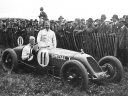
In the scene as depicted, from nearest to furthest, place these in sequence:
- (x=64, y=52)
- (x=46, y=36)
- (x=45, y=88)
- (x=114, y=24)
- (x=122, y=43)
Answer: (x=45, y=88) → (x=64, y=52) → (x=46, y=36) → (x=122, y=43) → (x=114, y=24)

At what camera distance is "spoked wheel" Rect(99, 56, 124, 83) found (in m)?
6.16

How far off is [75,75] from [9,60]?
10.00 feet

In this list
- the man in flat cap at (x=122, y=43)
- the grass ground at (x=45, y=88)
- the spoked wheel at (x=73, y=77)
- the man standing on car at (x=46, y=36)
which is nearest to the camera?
the grass ground at (x=45, y=88)

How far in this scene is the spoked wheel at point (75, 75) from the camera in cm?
532

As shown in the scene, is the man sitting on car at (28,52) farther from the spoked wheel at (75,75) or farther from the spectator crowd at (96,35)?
the spectator crowd at (96,35)

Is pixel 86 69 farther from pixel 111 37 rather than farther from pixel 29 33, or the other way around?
pixel 29 33

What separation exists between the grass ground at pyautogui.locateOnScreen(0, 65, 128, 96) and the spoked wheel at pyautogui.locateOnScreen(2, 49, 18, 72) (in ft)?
1.94

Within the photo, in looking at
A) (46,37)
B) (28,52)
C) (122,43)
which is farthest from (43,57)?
(122,43)

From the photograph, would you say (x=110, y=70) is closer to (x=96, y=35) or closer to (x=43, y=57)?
(x=43, y=57)

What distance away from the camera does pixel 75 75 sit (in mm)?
5566

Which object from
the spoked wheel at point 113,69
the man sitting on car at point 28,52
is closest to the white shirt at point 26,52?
the man sitting on car at point 28,52

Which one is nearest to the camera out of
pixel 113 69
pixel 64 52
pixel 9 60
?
pixel 113 69

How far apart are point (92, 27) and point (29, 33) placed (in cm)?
419

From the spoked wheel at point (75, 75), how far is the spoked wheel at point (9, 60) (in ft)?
7.36
